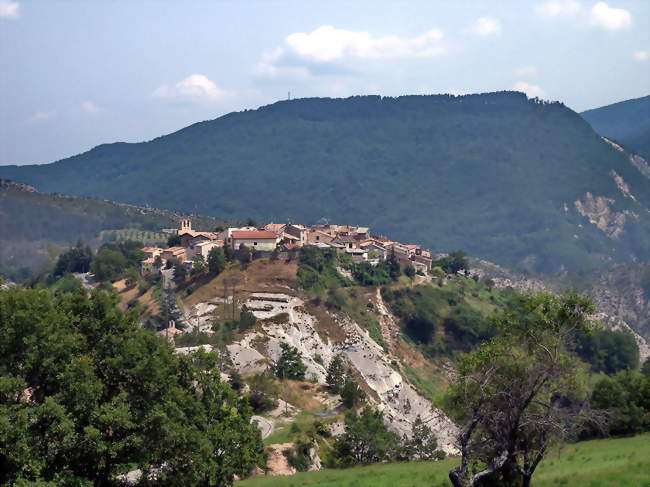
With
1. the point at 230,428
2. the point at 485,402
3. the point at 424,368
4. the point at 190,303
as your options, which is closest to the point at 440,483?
the point at 485,402

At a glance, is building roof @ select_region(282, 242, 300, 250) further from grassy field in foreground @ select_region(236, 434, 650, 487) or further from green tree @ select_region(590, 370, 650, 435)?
grassy field in foreground @ select_region(236, 434, 650, 487)

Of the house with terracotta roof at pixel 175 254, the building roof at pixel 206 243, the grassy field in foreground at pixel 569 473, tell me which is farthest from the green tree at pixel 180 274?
the grassy field in foreground at pixel 569 473

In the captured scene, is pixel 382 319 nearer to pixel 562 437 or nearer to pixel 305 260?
pixel 305 260

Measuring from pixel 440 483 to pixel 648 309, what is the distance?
155207mm

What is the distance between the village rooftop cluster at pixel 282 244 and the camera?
3438 inches

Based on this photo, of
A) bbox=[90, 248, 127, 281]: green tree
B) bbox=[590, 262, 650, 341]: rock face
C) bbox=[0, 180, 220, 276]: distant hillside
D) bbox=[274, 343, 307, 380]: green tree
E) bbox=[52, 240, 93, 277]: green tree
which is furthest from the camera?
bbox=[0, 180, 220, 276]: distant hillside

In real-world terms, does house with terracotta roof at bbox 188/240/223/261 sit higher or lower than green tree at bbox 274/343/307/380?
higher

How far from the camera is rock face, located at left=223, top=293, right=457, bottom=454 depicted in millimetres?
61312

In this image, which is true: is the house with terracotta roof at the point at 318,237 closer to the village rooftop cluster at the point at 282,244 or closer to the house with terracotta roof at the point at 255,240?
the village rooftop cluster at the point at 282,244

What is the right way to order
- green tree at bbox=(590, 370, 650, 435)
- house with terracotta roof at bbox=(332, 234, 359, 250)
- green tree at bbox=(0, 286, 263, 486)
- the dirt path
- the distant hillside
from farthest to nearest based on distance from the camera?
the distant hillside → house with terracotta roof at bbox=(332, 234, 359, 250) → the dirt path → green tree at bbox=(590, 370, 650, 435) → green tree at bbox=(0, 286, 263, 486)

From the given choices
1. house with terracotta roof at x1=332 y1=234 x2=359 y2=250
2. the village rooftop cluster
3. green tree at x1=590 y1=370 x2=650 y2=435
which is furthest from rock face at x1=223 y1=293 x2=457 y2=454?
house with terracotta roof at x1=332 y1=234 x2=359 y2=250

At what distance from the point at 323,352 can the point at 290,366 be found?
11323 mm

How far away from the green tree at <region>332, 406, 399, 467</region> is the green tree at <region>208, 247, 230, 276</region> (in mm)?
46589

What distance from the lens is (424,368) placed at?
282ft
